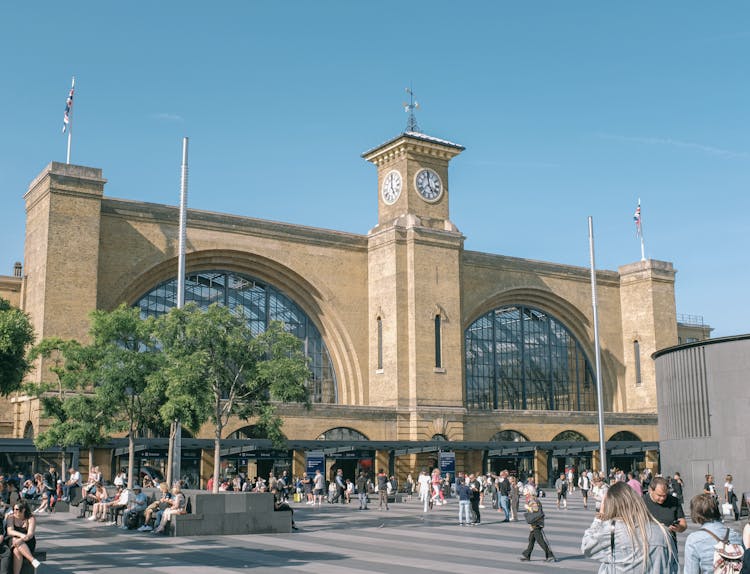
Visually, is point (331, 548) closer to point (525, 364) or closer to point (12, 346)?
point (12, 346)

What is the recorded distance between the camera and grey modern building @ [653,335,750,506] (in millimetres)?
28922

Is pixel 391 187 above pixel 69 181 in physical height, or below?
above

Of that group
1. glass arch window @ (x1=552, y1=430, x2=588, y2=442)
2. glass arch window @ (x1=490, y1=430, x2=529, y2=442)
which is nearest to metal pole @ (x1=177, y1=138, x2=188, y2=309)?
glass arch window @ (x1=490, y1=430, x2=529, y2=442)

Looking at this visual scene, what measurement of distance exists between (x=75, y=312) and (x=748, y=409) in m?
27.4

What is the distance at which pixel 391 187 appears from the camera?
52000mm

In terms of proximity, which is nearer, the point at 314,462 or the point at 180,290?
the point at 180,290

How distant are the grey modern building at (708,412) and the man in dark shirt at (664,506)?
69.8 feet

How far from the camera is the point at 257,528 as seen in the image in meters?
22.9

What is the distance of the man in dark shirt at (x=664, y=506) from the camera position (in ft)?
28.9

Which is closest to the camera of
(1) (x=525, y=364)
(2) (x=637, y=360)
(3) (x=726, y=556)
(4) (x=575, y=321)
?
(3) (x=726, y=556)

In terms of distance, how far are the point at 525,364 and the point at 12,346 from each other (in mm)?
38174

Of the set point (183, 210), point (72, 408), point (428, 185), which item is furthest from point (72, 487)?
point (428, 185)

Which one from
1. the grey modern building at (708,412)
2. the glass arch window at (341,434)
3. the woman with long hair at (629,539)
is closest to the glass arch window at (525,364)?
the glass arch window at (341,434)

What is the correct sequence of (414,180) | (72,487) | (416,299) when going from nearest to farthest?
(72,487) < (416,299) < (414,180)
